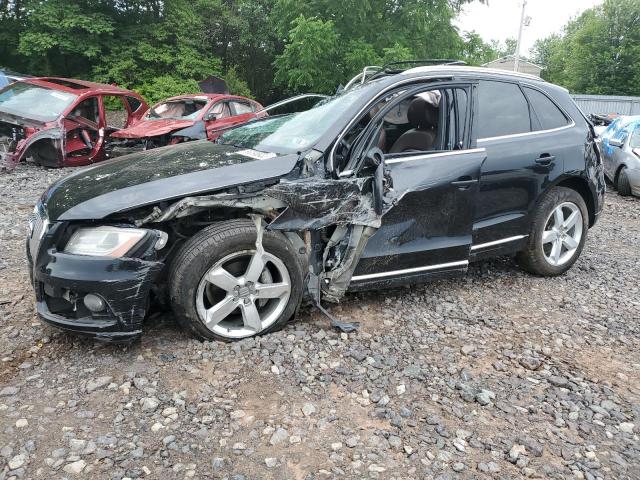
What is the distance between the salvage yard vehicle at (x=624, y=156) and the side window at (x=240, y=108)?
749cm

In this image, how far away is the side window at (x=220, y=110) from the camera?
34.2 feet

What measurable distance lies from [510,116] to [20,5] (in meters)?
22.6

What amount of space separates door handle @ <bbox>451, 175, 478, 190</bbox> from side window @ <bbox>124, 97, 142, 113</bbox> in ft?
29.7

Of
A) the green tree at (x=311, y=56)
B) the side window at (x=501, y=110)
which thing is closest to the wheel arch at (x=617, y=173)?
the side window at (x=501, y=110)

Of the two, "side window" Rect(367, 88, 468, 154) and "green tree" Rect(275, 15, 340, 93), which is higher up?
"green tree" Rect(275, 15, 340, 93)

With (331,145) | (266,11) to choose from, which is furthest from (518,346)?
(266,11)

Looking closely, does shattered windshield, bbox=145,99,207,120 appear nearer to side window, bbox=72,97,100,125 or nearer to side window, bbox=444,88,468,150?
side window, bbox=72,97,100,125

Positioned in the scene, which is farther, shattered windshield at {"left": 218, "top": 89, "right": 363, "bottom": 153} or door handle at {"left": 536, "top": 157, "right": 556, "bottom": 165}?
door handle at {"left": 536, "top": 157, "right": 556, "bottom": 165}

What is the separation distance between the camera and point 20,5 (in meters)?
20.3

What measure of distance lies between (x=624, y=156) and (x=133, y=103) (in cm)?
986

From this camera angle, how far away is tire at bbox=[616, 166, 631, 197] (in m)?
9.16

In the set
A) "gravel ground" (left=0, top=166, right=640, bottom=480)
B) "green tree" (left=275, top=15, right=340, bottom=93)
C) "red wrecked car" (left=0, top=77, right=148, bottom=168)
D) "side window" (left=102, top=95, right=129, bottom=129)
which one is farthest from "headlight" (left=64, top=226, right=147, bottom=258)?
"green tree" (left=275, top=15, right=340, bottom=93)

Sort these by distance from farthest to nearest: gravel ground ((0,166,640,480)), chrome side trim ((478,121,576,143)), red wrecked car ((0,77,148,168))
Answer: red wrecked car ((0,77,148,168)), chrome side trim ((478,121,576,143)), gravel ground ((0,166,640,480))

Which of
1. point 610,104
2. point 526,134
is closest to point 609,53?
point 610,104
